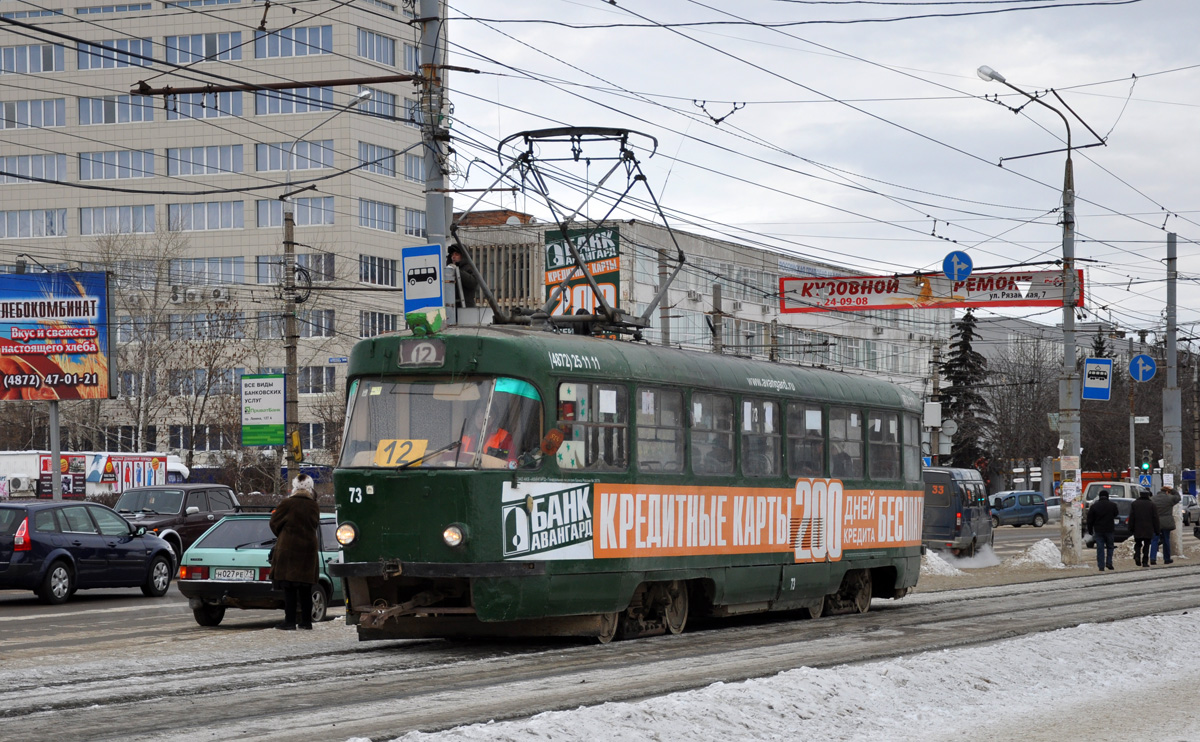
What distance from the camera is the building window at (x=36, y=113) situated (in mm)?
79812

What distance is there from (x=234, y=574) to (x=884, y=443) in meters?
8.10

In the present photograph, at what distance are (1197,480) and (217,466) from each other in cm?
4752

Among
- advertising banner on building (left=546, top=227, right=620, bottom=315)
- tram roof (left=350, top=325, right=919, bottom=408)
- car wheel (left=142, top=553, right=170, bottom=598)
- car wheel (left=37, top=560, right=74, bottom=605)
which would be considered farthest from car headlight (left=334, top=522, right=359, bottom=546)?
advertising banner on building (left=546, top=227, right=620, bottom=315)

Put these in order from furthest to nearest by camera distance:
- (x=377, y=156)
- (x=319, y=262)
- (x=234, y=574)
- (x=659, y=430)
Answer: (x=377, y=156), (x=319, y=262), (x=234, y=574), (x=659, y=430)

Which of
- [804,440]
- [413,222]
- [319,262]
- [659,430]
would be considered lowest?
[804,440]

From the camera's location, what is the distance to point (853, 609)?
19.5 m

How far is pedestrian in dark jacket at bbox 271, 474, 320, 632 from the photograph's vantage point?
16469 millimetres

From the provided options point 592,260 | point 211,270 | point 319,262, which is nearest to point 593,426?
point 592,260

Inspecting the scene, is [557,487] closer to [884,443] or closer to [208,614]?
[208,614]

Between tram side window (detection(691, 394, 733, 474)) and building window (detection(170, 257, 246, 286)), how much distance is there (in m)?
63.9

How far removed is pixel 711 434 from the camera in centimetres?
1614

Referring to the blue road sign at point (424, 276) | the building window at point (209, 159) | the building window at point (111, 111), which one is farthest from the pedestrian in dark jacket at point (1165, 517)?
the building window at point (111, 111)

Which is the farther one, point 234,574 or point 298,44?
point 298,44

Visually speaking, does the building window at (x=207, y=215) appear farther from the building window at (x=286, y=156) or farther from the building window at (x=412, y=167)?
the building window at (x=412, y=167)
